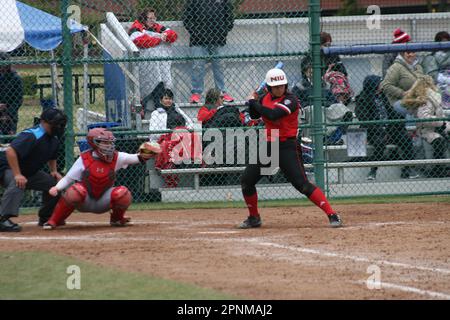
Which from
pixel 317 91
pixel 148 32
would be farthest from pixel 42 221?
pixel 317 91

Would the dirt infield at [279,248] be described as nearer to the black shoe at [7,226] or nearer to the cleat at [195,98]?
the black shoe at [7,226]

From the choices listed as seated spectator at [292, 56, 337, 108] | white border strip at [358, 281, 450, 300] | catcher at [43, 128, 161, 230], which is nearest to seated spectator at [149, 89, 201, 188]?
seated spectator at [292, 56, 337, 108]

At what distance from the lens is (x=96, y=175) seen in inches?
414

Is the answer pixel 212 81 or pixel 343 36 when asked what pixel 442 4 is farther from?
pixel 212 81

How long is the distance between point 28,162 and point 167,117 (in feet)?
9.78

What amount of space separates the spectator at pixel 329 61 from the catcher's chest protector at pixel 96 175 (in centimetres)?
377

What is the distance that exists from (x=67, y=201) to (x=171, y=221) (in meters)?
1.41

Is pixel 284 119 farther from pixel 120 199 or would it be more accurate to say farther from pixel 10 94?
pixel 10 94

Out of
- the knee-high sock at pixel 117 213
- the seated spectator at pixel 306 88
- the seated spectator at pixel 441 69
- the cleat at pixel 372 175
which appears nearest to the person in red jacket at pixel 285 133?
the knee-high sock at pixel 117 213

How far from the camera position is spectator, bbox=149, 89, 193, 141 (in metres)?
13.1

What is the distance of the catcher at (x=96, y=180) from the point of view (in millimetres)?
10484
